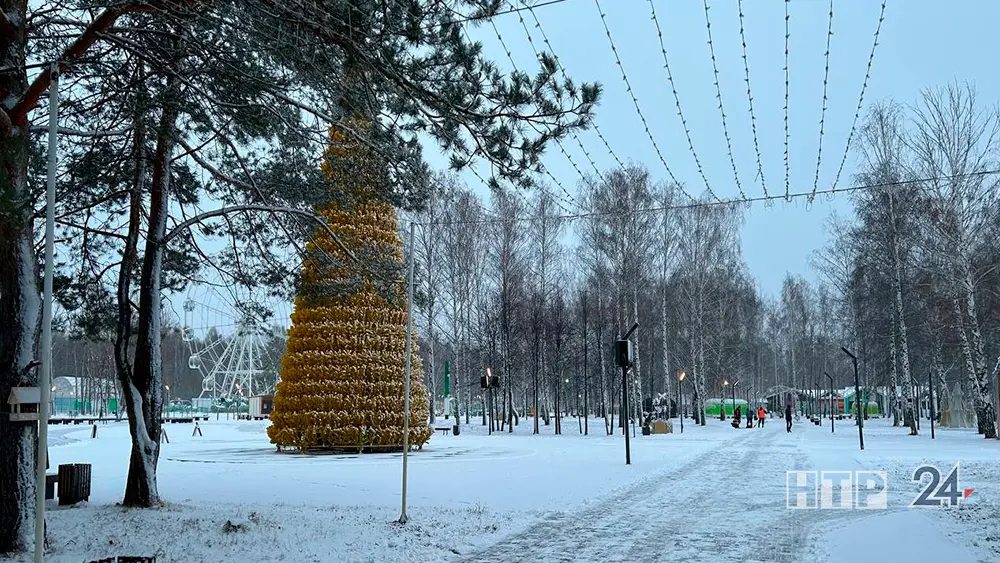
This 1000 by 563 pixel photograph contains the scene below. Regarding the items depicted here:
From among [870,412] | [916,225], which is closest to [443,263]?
[916,225]

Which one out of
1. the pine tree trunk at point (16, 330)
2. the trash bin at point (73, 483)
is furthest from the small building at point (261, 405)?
the pine tree trunk at point (16, 330)

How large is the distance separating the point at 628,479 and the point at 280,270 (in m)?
7.83

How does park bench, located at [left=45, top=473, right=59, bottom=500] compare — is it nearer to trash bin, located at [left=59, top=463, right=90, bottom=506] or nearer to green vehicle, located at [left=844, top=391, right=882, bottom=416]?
trash bin, located at [left=59, top=463, right=90, bottom=506]

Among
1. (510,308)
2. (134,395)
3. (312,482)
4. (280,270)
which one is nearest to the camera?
(134,395)

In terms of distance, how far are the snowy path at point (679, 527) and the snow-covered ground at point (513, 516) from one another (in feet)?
0.08

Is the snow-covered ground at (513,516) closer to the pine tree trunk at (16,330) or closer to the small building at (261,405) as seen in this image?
the pine tree trunk at (16,330)

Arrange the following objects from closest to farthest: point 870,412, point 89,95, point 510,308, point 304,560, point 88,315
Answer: point 304,560 < point 89,95 < point 88,315 < point 510,308 < point 870,412

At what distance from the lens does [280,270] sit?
43.7ft

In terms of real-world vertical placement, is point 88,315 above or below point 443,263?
below

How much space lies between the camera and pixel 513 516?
1120 cm

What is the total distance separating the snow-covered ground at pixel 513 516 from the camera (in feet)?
27.8

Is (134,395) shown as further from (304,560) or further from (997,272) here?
(997,272)

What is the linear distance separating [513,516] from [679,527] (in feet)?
7.45

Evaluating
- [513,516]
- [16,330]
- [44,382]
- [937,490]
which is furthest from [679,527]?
[16,330]
